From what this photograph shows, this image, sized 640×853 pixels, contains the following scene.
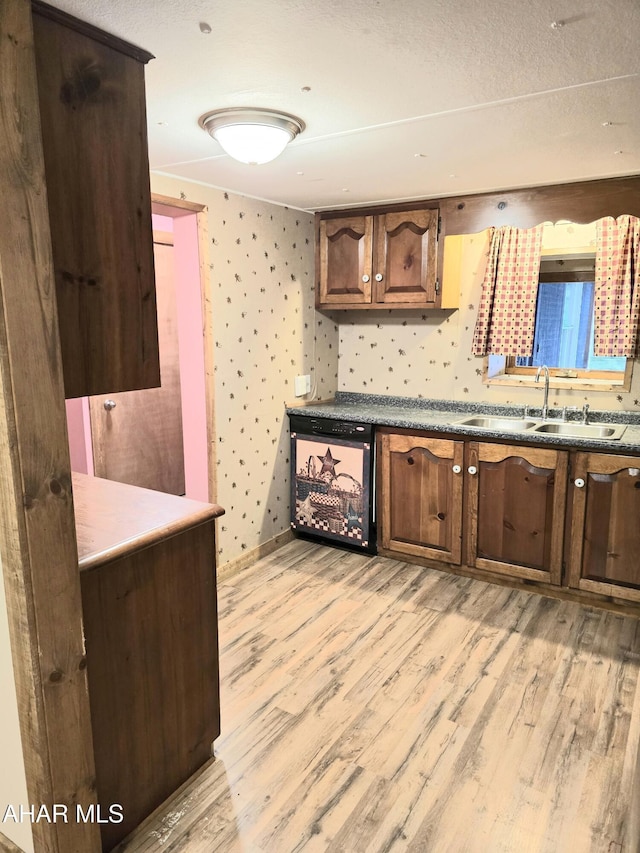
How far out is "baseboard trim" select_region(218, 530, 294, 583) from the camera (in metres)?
3.42

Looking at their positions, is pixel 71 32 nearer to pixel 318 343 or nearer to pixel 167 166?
pixel 167 166

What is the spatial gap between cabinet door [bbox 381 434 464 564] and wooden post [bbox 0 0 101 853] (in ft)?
7.72

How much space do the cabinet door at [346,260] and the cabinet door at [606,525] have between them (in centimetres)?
170

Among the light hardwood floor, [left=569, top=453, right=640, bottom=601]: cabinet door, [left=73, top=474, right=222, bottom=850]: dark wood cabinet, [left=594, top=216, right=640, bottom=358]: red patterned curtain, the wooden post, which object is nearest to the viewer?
the wooden post

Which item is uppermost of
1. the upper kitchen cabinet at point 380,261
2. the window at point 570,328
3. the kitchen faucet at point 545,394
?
the upper kitchen cabinet at point 380,261

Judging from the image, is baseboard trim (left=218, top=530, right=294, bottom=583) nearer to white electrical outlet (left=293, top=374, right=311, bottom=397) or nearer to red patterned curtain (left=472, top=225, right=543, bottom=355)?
white electrical outlet (left=293, top=374, right=311, bottom=397)

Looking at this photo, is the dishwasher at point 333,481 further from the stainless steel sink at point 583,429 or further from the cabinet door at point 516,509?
the stainless steel sink at point 583,429

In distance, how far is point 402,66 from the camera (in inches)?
62.5

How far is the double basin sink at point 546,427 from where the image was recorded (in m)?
3.17

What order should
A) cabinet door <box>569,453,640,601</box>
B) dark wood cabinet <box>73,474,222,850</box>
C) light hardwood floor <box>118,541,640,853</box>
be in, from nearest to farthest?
dark wood cabinet <box>73,474,222,850</box>, light hardwood floor <box>118,541,640,853</box>, cabinet door <box>569,453,640,601</box>

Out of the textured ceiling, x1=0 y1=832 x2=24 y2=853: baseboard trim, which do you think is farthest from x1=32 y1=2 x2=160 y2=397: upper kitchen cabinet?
x1=0 y1=832 x2=24 y2=853: baseboard trim

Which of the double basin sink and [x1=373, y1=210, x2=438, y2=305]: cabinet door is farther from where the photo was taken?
[x1=373, y1=210, x2=438, y2=305]: cabinet door

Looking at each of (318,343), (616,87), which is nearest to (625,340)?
(616,87)

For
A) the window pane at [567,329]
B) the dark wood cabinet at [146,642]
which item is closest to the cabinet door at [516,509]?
the window pane at [567,329]
